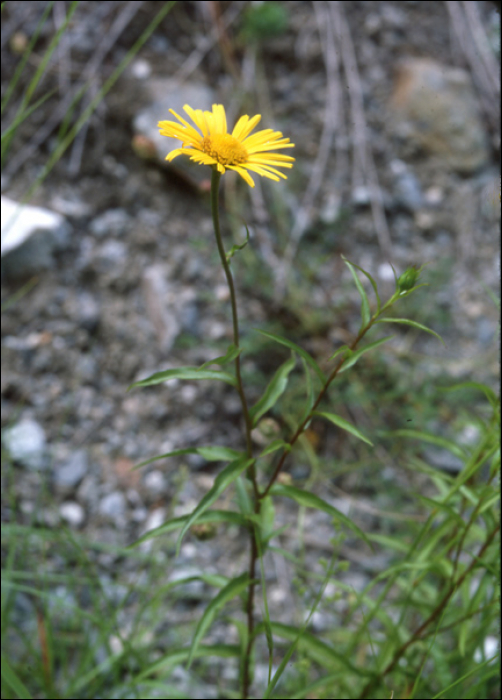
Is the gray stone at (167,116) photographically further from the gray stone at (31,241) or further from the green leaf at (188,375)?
the green leaf at (188,375)

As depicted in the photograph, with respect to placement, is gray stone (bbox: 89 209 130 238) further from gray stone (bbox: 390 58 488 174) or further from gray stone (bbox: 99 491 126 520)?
gray stone (bbox: 390 58 488 174)

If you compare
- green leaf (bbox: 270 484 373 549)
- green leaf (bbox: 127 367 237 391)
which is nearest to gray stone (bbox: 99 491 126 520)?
green leaf (bbox: 270 484 373 549)

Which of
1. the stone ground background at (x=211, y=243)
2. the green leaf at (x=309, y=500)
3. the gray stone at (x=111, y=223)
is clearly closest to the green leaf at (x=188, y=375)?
the green leaf at (x=309, y=500)

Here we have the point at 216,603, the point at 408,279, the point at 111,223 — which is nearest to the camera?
the point at 408,279

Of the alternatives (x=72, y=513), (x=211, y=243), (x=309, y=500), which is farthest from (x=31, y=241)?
(x=309, y=500)

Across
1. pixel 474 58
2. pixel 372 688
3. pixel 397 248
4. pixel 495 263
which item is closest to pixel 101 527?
pixel 372 688

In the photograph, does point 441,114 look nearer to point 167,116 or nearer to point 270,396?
point 167,116
